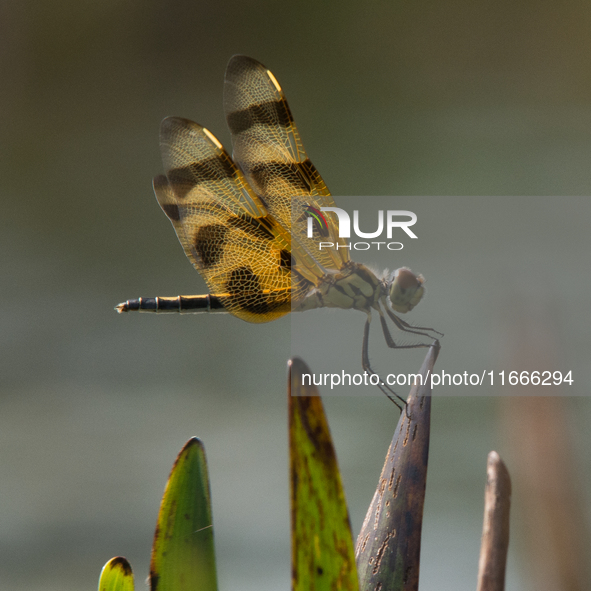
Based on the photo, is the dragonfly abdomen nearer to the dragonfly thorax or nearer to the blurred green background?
the dragonfly thorax

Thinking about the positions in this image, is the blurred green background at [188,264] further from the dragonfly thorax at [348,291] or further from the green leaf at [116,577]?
the green leaf at [116,577]

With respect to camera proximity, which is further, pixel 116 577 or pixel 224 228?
pixel 224 228

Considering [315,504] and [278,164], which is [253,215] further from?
[315,504]

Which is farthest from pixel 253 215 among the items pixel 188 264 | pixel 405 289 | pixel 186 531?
pixel 188 264

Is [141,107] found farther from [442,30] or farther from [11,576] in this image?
[11,576]

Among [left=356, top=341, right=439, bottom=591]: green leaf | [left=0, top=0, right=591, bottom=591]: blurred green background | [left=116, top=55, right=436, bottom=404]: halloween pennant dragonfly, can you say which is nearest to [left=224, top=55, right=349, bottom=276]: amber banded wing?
[left=116, top=55, right=436, bottom=404]: halloween pennant dragonfly

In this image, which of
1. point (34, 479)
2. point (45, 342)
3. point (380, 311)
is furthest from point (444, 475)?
point (45, 342)
